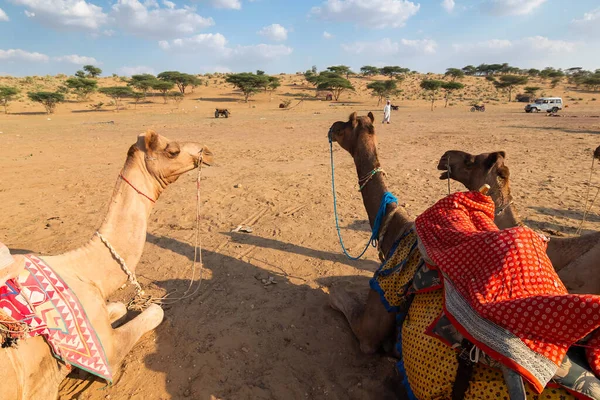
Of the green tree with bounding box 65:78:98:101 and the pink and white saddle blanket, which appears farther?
the green tree with bounding box 65:78:98:101

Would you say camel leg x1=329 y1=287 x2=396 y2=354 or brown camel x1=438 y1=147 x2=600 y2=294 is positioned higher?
brown camel x1=438 y1=147 x2=600 y2=294

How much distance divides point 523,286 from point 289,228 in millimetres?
4308

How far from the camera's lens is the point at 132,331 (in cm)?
299

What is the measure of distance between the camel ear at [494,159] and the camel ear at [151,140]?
3.24 m

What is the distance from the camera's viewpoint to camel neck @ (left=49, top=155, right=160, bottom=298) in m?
2.78

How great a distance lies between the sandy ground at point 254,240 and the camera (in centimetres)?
297

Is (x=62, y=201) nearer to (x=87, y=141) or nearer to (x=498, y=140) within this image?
(x=87, y=141)

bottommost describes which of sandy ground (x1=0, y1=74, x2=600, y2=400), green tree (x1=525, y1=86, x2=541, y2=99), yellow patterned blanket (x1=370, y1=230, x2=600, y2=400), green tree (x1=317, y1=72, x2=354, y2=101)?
sandy ground (x1=0, y1=74, x2=600, y2=400)

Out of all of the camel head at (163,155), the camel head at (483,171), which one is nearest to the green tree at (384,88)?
the camel head at (483,171)

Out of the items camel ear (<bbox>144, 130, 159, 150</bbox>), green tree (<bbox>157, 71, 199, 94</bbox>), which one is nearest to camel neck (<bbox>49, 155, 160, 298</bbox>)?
camel ear (<bbox>144, 130, 159, 150</bbox>)

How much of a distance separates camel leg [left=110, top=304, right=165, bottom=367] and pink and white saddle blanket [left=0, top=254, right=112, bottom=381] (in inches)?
8.9

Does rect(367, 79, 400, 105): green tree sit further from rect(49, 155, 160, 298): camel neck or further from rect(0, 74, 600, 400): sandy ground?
rect(49, 155, 160, 298): camel neck

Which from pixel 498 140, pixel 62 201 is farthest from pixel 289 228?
pixel 498 140

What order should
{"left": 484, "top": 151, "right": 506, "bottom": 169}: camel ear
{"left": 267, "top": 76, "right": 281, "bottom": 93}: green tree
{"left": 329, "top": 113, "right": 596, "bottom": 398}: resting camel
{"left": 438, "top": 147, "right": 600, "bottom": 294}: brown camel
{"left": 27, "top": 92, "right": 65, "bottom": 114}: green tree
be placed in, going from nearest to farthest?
1. {"left": 329, "top": 113, "right": 596, "bottom": 398}: resting camel
2. {"left": 438, "top": 147, "right": 600, "bottom": 294}: brown camel
3. {"left": 484, "top": 151, "right": 506, "bottom": 169}: camel ear
4. {"left": 27, "top": 92, "right": 65, "bottom": 114}: green tree
5. {"left": 267, "top": 76, "right": 281, "bottom": 93}: green tree
